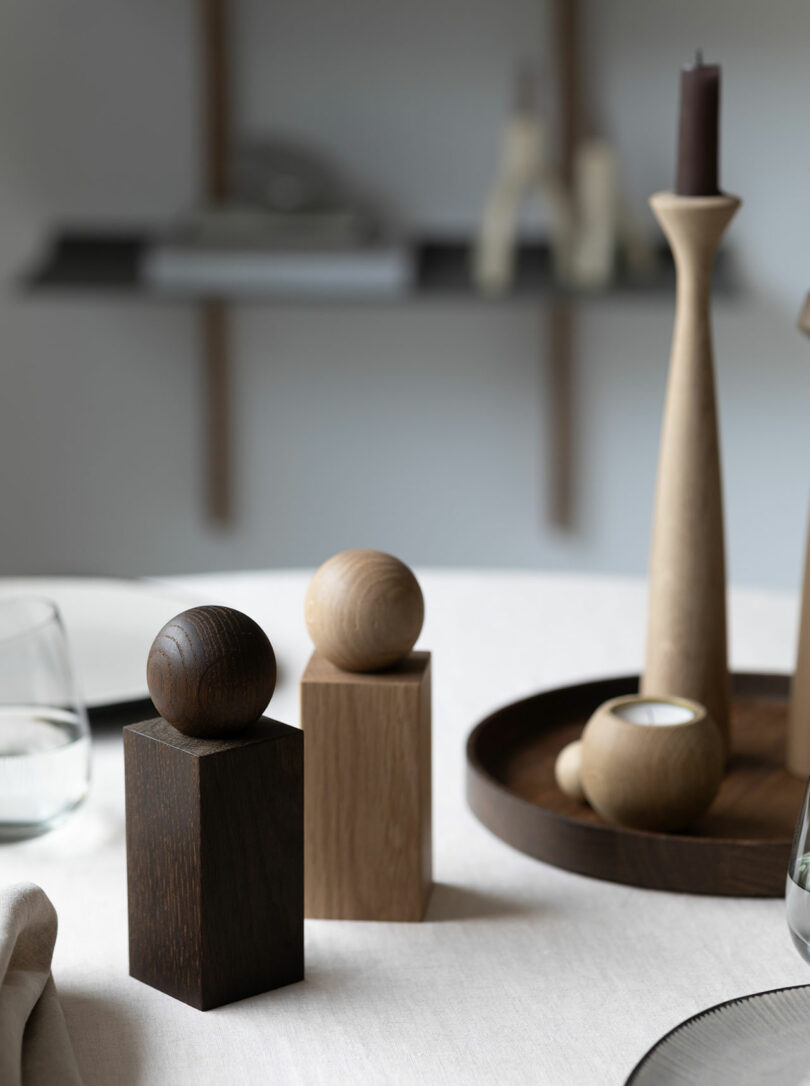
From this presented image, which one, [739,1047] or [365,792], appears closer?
[739,1047]

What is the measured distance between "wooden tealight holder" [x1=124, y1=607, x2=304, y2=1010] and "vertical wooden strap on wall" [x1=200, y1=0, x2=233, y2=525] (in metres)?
1.81

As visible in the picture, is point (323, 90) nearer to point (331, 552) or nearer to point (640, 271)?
point (640, 271)

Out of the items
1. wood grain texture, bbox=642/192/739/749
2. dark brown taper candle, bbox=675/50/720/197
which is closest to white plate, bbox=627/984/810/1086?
wood grain texture, bbox=642/192/739/749

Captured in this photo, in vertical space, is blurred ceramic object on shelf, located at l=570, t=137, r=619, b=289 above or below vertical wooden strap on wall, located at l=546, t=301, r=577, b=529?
above

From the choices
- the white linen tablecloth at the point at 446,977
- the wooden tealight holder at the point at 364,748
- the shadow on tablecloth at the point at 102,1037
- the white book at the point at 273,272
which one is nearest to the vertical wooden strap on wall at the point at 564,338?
the white book at the point at 273,272

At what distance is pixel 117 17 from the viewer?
2.25m

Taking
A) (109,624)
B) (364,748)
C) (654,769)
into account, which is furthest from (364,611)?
(109,624)

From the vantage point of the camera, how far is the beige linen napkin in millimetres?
489

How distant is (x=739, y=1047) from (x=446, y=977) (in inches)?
5.2

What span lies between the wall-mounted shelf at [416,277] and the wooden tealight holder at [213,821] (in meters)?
1.55

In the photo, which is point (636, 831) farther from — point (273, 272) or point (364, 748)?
point (273, 272)

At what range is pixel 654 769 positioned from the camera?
676 millimetres

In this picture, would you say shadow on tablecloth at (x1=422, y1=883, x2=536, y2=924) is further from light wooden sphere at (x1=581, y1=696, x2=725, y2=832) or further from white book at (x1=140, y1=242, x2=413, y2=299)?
white book at (x1=140, y1=242, x2=413, y2=299)

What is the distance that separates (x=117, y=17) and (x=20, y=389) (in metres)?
0.62
